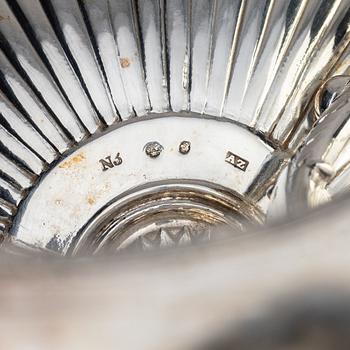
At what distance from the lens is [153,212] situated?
48 centimetres

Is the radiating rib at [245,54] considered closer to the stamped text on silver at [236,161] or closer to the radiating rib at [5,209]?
the stamped text on silver at [236,161]

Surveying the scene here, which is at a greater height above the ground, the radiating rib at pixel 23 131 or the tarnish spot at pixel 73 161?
the radiating rib at pixel 23 131

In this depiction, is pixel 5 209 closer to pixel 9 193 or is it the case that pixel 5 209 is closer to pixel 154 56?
pixel 9 193

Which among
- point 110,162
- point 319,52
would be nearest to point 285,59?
point 319,52

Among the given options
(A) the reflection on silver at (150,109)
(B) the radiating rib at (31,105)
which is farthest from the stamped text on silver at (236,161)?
(B) the radiating rib at (31,105)

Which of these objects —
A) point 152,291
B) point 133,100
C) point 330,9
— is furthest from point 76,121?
point 152,291

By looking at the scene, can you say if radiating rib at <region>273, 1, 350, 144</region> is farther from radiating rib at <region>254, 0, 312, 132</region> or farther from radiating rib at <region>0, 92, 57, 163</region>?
radiating rib at <region>0, 92, 57, 163</region>

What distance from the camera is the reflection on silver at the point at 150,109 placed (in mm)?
468

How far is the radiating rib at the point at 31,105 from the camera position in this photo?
47 cm

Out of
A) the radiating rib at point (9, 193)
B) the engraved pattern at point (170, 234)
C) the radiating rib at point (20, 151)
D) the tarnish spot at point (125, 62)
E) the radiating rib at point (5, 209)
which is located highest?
the tarnish spot at point (125, 62)

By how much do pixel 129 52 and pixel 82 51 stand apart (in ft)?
0.10

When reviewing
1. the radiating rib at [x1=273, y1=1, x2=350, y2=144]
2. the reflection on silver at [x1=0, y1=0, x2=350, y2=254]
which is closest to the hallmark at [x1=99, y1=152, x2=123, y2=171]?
the reflection on silver at [x1=0, y1=0, x2=350, y2=254]

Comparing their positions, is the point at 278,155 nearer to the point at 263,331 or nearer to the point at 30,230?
the point at 30,230

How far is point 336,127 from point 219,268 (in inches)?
7.5
